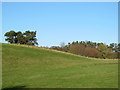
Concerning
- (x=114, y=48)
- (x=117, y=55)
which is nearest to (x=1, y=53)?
(x=117, y=55)

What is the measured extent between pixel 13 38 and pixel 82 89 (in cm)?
8518

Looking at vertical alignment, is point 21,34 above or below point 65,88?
above

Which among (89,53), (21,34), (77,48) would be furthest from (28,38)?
(89,53)

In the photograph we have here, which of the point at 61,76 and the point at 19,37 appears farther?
the point at 19,37

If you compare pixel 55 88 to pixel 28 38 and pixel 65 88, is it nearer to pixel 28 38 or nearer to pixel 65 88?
pixel 65 88

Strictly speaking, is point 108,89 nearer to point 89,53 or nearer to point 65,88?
point 65,88

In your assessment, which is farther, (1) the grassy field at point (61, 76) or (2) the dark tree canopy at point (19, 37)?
(2) the dark tree canopy at point (19, 37)

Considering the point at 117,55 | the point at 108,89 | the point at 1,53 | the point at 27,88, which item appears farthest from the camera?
the point at 117,55

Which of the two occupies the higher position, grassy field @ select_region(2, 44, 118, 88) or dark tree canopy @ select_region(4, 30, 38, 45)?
dark tree canopy @ select_region(4, 30, 38, 45)

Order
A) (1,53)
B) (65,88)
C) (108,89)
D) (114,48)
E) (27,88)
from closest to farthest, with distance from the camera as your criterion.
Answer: (108,89)
(65,88)
(27,88)
(1,53)
(114,48)

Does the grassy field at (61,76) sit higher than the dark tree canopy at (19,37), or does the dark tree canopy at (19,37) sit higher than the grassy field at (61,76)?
the dark tree canopy at (19,37)

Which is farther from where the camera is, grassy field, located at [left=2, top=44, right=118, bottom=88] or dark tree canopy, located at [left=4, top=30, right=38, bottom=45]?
dark tree canopy, located at [left=4, top=30, right=38, bottom=45]

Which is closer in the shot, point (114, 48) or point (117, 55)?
point (117, 55)

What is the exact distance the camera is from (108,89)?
11398 mm
